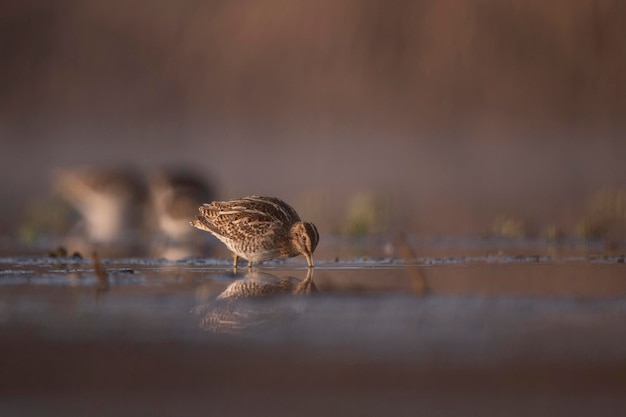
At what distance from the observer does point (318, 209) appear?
16.1 meters

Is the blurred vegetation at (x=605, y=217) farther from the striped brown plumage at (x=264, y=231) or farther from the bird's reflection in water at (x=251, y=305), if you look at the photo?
the bird's reflection in water at (x=251, y=305)

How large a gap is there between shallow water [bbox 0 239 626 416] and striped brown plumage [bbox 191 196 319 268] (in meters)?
1.27

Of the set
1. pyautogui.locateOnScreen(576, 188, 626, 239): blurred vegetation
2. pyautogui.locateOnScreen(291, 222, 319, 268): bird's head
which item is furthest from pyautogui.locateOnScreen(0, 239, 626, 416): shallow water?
pyautogui.locateOnScreen(576, 188, 626, 239): blurred vegetation

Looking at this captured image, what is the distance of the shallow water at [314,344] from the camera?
491cm

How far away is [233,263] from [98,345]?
17.5 ft

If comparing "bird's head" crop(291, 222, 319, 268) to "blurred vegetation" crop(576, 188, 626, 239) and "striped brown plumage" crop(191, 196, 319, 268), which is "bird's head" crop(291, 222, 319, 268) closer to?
"striped brown plumage" crop(191, 196, 319, 268)

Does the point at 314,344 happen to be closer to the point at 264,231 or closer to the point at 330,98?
the point at 264,231

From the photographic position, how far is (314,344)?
19.6 feet

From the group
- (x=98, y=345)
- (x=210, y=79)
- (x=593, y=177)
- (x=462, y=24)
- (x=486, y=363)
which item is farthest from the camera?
(x=210, y=79)

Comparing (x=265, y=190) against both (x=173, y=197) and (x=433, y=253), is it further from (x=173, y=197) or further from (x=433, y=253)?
(x=433, y=253)

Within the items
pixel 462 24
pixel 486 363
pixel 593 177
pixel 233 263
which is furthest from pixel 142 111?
pixel 486 363

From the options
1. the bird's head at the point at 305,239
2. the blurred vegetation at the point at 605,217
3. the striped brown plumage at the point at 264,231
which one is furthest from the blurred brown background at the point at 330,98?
the bird's head at the point at 305,239

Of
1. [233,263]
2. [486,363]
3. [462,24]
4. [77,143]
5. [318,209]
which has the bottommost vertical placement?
[486,363]

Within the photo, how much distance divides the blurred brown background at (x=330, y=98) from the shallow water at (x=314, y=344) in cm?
850
